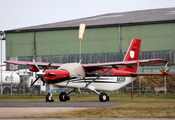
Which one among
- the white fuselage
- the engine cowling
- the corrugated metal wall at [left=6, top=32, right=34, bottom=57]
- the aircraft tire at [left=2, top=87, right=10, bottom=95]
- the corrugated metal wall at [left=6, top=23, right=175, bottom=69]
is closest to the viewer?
the engine cowling

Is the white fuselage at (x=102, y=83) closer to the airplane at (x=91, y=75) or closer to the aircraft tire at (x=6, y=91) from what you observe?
the airplane at (x=91, y=75)

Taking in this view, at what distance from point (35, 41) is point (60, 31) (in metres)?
4.15

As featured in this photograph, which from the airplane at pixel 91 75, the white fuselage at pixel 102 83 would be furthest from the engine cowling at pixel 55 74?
the white fuselage at pixel 102 83

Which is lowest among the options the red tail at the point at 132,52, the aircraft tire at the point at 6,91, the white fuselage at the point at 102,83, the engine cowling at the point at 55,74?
the aircraft tire at the point at 6,91

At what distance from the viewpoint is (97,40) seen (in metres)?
42.4

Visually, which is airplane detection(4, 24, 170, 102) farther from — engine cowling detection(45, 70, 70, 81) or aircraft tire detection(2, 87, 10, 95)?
aircraft tire detection(2, 87, 10, 95)

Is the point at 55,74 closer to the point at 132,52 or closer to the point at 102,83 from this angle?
the point at 102,83

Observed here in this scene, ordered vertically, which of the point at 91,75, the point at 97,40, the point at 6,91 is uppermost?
the point at 97,40

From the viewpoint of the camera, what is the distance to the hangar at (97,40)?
39.7 meters

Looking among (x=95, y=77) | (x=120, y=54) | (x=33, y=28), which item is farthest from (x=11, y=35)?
(x=95, y=77)

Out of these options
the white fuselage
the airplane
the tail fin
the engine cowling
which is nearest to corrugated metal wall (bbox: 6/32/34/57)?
the tail fin

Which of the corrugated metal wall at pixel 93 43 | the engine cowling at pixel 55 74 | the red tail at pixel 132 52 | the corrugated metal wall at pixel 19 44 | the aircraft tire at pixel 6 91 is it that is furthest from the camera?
the corrugated metal wall at pixel 19 44

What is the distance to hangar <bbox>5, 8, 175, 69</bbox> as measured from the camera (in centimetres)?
3972

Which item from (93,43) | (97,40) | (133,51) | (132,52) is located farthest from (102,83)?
(93,43)
